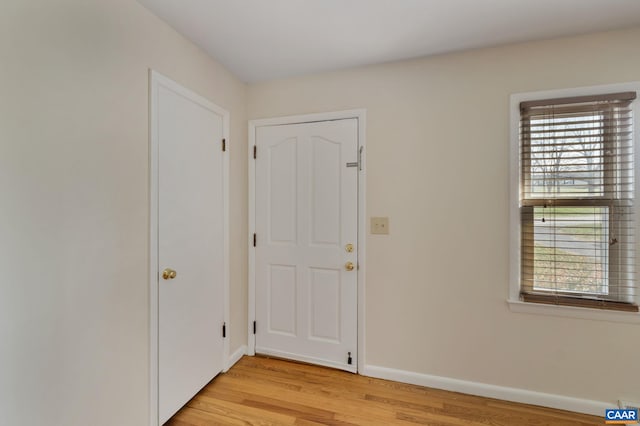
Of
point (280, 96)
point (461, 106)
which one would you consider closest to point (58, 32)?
point (280, 96)

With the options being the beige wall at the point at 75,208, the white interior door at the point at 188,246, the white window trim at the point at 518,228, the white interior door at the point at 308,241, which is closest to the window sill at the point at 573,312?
the white window trim at the point at 518,228

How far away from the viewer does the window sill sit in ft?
5.64

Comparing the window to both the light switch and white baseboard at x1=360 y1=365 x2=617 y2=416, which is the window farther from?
the light switch

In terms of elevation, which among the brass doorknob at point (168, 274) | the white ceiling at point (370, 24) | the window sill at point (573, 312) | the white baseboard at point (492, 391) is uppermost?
the white ceiling at point (370, 24)

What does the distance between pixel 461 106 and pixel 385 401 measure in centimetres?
210

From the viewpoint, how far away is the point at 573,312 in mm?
1801

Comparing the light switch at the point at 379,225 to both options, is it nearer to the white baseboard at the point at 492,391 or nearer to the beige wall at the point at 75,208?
the white baseboard at the point at 492,391

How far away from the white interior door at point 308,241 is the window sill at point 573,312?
1.12 metres

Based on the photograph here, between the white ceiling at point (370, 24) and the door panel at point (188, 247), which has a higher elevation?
the white ceiling at point (370, 24)

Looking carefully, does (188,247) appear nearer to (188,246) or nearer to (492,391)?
(188,246)

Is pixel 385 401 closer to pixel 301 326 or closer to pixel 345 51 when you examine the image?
pixel 301 326

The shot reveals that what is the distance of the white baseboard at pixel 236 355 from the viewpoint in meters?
2.29

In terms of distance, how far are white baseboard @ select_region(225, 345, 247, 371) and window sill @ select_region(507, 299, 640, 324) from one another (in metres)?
2.11

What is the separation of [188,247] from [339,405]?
4.74 ft
